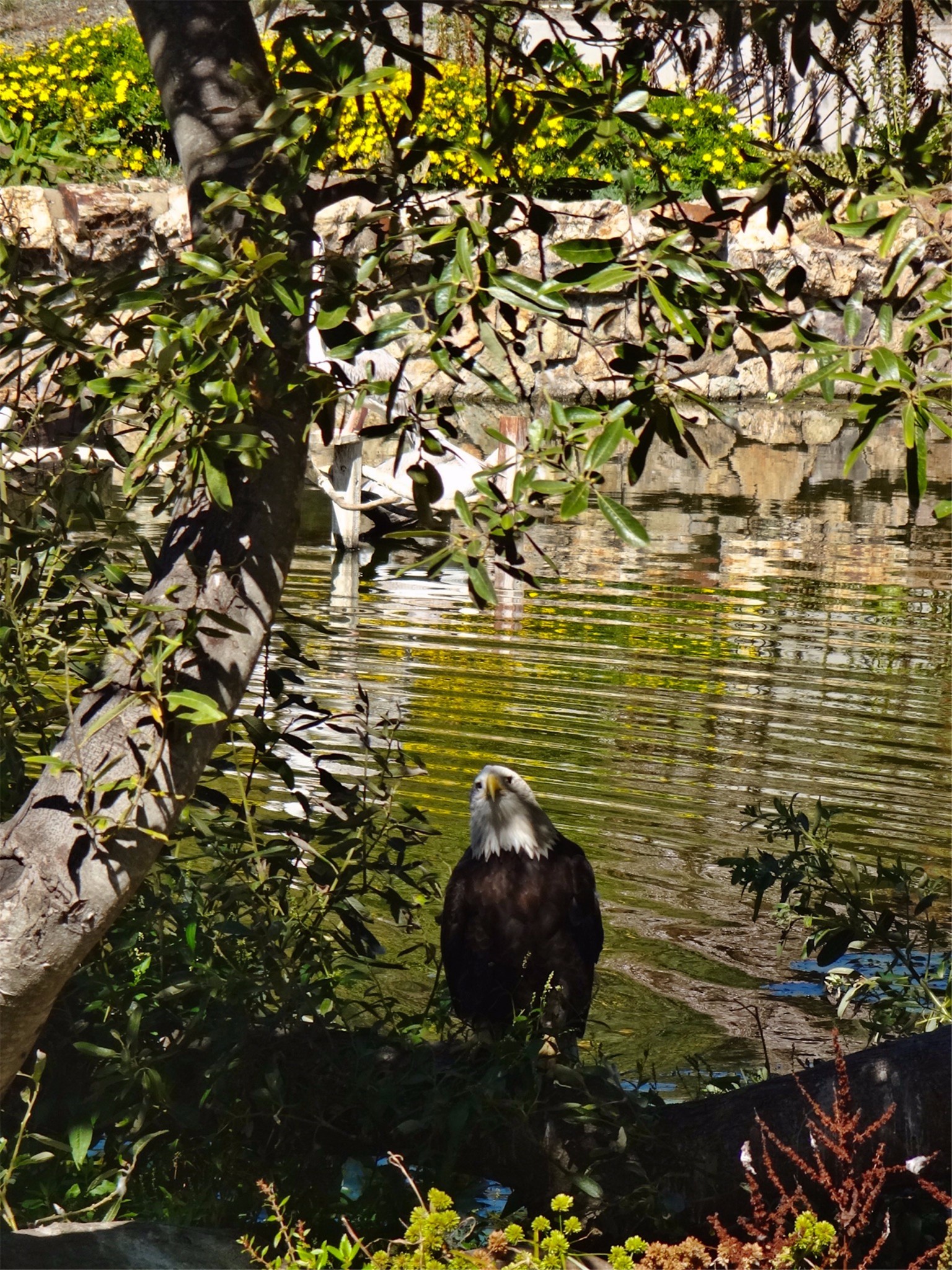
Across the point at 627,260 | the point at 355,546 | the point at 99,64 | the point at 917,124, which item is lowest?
the point at 355,546

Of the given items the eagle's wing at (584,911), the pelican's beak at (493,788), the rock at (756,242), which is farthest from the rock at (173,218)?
the eagle's wing at (584,911)

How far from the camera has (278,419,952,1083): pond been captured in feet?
15.9

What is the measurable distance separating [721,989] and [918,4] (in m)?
3.25

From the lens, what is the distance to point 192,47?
94.1 inches

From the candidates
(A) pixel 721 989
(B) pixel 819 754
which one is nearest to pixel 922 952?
(A) pixel 721 989

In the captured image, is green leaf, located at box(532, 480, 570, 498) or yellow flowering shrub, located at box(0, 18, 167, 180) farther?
yellow flowering shrub, located at box(0, 18, 167, 180)

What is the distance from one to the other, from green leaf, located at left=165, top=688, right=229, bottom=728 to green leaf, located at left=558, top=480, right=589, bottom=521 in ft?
2.15

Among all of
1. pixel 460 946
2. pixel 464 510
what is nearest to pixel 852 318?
pixel 464 510

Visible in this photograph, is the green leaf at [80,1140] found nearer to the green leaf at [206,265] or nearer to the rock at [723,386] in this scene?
the green leaf at [206,265]

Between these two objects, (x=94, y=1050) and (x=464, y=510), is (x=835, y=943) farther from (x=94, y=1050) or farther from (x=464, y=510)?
(x=464, y=510)

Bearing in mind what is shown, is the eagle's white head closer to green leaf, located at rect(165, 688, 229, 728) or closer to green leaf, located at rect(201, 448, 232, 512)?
green leaf, located at rect(165, 688, 229, 728)

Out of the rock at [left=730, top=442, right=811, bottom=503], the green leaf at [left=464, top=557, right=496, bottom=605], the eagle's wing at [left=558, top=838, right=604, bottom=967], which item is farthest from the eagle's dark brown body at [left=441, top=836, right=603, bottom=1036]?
the rock at [left=730, top=442, right=811, bottom=503]

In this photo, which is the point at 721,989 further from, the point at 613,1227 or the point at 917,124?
the point at 917,124

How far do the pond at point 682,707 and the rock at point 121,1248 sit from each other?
50.8 inches
